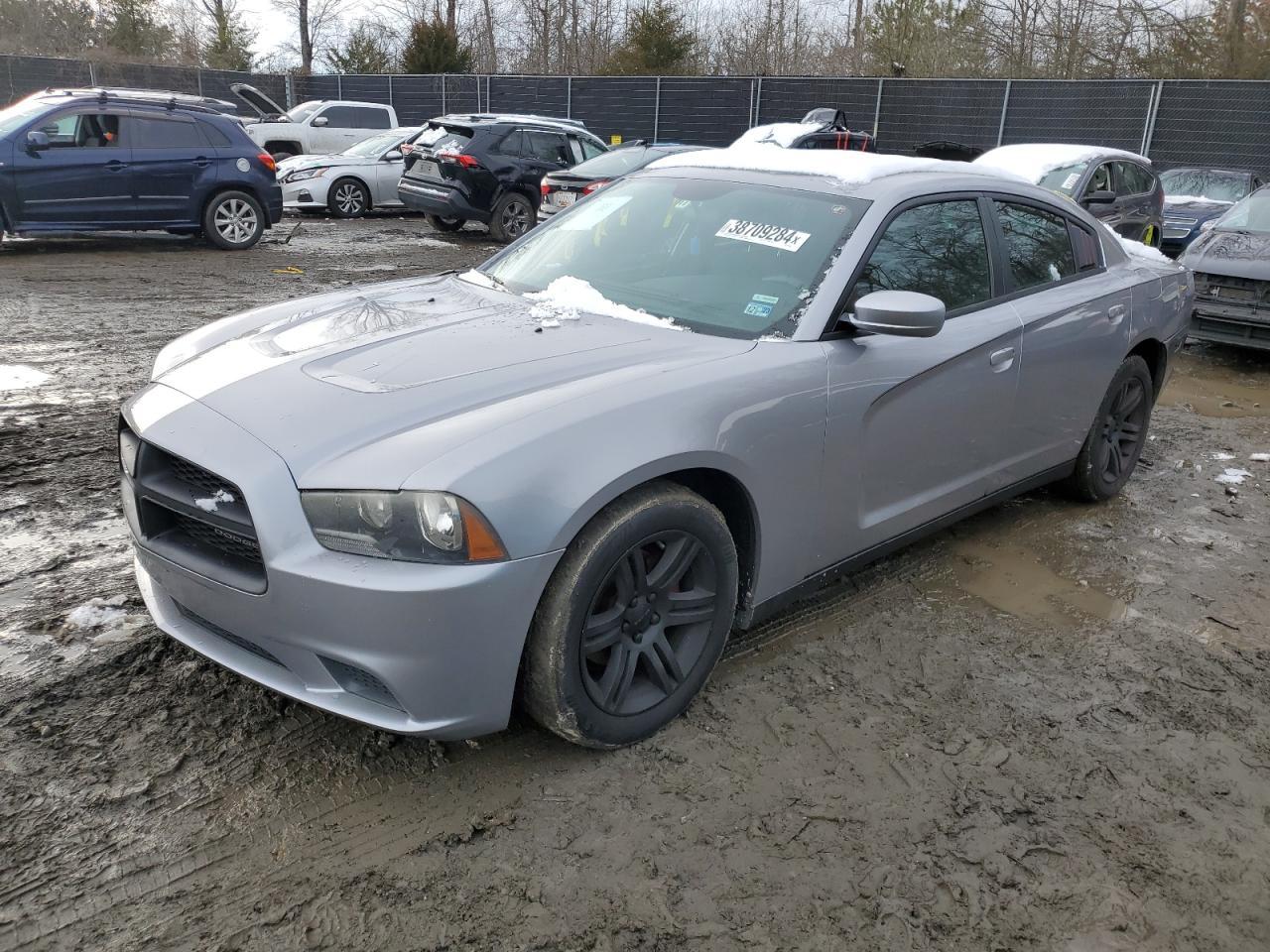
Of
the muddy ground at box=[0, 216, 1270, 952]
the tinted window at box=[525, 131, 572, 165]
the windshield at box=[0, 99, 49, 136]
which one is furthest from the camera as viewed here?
the tinted window at box=[525, 131, 572, 165]

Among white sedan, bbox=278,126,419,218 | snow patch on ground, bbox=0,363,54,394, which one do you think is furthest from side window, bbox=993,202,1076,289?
white sedan, bbox=278,126,419,218

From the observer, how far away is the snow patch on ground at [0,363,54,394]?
20.3ft

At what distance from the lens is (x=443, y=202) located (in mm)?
13953

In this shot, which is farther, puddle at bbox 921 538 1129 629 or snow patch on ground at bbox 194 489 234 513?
puddle at bbox 921 538 1129 629

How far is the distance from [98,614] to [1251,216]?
10.1 metres

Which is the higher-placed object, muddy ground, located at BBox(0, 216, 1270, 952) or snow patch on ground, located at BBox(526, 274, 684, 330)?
snow patch on ground, located at BBox(526, 274, 684, 330)

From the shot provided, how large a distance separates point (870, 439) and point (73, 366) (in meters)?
5.57

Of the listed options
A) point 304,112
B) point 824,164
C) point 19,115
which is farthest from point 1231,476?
point 304,112

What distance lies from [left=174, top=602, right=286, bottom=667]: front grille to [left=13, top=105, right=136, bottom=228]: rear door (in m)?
9.94

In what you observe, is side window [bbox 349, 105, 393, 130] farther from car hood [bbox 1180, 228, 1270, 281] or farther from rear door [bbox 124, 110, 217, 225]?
car hood [bbox 1180, 228, 1270, 281]

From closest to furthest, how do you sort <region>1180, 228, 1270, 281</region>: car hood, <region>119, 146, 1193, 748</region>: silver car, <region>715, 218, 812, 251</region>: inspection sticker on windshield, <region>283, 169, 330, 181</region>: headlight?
<region>119, 146, 1193, 748</region>: silver car
<region>715, 218, 812, 251</region>: inspection sticker on windshield
<region>1180, 228, 1270, 281</region>: car hood
<region>283, 169, 330, 181</region>: headlight

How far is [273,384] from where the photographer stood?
9.35 feet

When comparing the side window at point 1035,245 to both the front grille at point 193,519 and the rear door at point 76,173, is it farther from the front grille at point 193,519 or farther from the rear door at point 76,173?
the rear door at point 76,173

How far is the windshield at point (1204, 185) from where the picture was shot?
14867 mm
